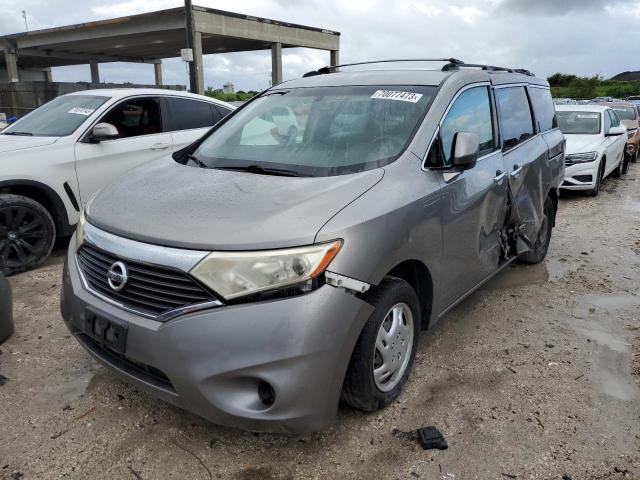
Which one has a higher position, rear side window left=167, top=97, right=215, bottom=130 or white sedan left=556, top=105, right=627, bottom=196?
rear side window left=167, top=97, right=215, bottom=130

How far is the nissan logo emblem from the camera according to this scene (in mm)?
2346

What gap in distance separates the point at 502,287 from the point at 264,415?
3.26 m

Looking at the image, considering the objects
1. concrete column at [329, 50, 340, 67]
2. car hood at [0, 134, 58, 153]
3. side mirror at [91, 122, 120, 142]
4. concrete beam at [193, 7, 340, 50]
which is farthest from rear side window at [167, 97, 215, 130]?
concrete column at [329, 50, 340, 67]

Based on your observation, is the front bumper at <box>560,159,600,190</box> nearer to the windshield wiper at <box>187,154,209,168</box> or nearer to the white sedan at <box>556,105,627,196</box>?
the white sedan at <box>556,105,627,196</box>

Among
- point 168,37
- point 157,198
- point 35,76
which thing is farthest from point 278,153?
point 35,76

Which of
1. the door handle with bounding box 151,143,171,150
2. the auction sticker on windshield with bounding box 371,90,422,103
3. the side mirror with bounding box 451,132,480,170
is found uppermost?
the auction sticker on windshield with bounding box 371,90,422,103

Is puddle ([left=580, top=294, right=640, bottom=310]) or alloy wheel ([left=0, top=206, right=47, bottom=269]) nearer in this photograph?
puddle ([left=580, top=294, right=640, bottom=310])

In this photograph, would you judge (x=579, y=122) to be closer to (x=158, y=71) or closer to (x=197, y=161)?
(x=197, y=161)

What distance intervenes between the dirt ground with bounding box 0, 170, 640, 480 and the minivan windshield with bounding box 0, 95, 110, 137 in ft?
6.51

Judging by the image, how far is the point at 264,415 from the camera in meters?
2.20

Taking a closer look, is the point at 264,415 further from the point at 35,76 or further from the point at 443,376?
the point at 35,76

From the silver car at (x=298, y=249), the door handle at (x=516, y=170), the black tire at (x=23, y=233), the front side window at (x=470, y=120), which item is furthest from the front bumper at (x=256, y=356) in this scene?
the black tire at (x=23, y=233)

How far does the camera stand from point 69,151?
5.20 m

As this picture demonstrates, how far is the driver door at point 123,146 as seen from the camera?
5320mm
